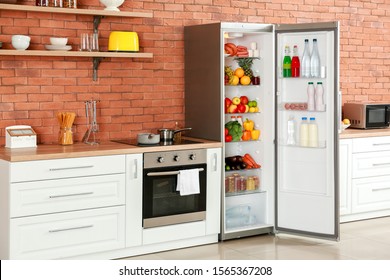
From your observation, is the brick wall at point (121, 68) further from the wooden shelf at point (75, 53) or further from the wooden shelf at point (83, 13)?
the wooden shelf at point (75, 53)

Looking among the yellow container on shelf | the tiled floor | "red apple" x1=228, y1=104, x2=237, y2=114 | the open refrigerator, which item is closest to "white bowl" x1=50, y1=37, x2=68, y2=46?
the yellow container on shelf

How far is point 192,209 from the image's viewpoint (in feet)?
18.6

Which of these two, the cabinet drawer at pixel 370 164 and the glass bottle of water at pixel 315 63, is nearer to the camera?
the glass bottle of water at pixel 315 63

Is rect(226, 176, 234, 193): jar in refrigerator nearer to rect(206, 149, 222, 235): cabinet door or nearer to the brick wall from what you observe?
rect(206, 149, 222, 235): cabinet door

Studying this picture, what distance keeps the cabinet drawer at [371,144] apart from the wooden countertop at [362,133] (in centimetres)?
4

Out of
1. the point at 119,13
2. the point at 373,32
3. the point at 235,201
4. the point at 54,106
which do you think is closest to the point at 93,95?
the point at 54,106

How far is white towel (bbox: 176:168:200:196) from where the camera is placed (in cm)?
554

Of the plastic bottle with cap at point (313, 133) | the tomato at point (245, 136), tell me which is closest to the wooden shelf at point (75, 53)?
the tomato at point (245, 136)

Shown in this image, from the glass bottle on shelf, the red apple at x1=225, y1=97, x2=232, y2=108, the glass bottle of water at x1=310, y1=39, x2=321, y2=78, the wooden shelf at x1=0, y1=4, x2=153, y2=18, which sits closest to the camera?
the wooden shelf at x1=0, y1=4, x2=153, y2=18

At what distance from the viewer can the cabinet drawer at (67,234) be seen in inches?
190

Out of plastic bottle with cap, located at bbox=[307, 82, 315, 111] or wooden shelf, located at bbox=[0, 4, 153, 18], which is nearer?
wooden shelf, located at bbox=[0, 4, 153, 18]

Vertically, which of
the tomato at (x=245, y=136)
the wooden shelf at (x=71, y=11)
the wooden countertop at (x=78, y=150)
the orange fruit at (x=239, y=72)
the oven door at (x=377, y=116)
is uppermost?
the wooden shelf at (x=71, y=11)

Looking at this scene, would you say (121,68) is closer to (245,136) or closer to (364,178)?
(245,136)

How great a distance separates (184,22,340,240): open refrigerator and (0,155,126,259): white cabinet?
1.05m
